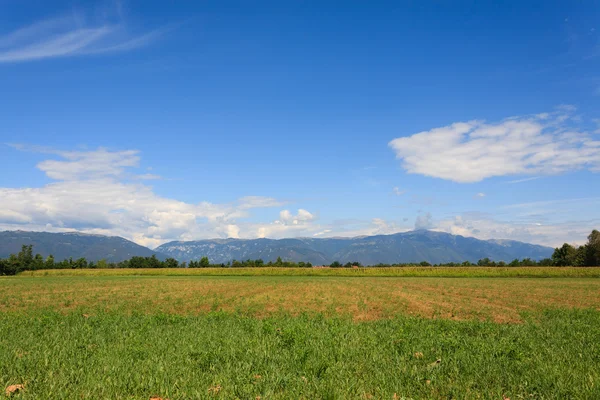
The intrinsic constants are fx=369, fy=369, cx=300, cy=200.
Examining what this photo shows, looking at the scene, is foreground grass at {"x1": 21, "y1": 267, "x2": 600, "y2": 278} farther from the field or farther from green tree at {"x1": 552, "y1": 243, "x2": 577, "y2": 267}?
the field

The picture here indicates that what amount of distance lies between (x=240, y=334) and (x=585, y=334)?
13024mm

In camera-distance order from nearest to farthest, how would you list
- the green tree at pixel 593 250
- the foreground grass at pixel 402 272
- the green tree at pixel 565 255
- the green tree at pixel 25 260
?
the foreground grass at pixel 402 272 < the green tree at pixel 593 250 < the green tree at pixel 25 260 < the green tree at pixel 565 255

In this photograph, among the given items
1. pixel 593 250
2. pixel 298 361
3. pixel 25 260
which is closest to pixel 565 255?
pixel 593 250

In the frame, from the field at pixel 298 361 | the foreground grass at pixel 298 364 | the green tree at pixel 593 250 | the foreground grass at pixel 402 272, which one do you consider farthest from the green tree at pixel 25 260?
the green tree at pixel 593 250

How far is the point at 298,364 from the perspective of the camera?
9359 millimetres

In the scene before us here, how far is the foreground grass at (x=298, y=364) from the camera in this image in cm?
753

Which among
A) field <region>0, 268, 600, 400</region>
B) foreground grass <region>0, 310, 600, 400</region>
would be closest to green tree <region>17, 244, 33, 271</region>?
field <region>0, 268, 600, 400</region>

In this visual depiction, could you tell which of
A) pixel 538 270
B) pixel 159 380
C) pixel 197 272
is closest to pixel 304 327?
pixel 159 380

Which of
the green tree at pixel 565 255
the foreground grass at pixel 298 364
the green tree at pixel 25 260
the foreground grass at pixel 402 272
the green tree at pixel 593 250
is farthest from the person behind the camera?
the green tree at pixel 565 255

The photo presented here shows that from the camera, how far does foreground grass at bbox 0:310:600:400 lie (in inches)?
296

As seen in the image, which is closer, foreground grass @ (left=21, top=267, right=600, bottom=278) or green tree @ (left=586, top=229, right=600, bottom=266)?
foreground grass @ (left=21, top=267, right=600, bottom=278)

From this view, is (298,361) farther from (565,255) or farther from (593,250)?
(565,255)

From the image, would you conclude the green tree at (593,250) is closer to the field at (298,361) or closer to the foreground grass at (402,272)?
the foreground grass at (402,272)

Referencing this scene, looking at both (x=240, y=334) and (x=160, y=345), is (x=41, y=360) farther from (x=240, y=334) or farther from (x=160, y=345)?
(x=240, y=334)
